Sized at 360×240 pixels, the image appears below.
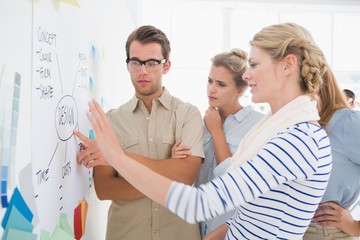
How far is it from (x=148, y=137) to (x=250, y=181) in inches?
29.3

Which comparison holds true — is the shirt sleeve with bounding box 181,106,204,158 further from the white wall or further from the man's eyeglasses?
the white wall

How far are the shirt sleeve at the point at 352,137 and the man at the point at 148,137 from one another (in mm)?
594

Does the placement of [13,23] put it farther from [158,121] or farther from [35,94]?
[158,121]

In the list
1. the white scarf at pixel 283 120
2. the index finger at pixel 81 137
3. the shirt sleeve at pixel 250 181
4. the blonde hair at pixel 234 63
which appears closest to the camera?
the shirt sleeve at pixel 250 181

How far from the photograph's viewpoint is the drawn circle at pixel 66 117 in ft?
3.78

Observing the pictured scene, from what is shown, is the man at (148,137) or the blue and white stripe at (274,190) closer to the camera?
the blue and white stripe at (274,190)

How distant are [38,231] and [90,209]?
2.28 feet

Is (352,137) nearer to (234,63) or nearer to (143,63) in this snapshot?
(234,63)

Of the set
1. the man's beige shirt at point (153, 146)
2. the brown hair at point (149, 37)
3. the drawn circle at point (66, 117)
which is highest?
the brown hair at point (149, 37)

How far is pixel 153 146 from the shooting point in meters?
1.58

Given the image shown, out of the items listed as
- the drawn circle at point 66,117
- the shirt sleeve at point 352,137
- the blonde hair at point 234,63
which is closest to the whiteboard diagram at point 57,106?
Answer: the drawn circle at point 66,117

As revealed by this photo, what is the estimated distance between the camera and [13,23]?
82 cm

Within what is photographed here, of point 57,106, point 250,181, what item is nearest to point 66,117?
point 57,106

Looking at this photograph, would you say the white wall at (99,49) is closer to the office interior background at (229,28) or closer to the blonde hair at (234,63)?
the blonde hair at (234,63)
